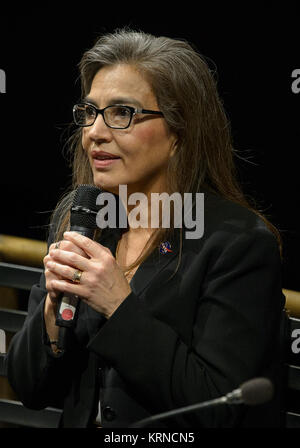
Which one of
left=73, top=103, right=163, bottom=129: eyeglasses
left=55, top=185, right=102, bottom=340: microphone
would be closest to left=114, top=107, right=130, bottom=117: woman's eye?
left=73, top=103, right=163, bottom=129: eyeglasses

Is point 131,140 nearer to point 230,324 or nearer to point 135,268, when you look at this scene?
point 135,268

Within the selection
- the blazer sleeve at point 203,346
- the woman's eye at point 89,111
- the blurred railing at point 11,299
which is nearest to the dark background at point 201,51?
the blurred railing at point 11,299

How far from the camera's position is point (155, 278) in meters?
1.96

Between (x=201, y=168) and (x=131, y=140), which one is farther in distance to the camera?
(x=201, y=168)

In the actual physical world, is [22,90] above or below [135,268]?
above

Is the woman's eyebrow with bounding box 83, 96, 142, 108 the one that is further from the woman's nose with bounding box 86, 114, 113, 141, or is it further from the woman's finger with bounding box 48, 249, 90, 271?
the woman's finger with bounding box 48, 249, 90, 271

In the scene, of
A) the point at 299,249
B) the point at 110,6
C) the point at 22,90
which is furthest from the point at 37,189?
the point at 299,249

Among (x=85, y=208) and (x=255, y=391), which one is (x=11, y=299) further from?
(x=255, y=391)

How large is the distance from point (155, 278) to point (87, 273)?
269mm

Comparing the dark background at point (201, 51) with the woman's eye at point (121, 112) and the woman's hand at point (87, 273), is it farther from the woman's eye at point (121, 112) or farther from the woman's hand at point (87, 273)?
the woman's hand at point (87, 273)

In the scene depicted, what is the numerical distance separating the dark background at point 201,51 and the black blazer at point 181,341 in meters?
0.91

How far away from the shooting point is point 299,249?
9.53ft

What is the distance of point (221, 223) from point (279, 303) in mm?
267

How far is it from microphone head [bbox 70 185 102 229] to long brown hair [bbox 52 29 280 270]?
0.26 m
